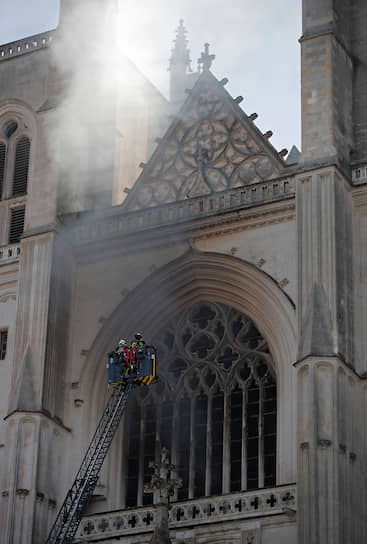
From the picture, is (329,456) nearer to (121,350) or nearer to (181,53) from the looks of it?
(121,350)

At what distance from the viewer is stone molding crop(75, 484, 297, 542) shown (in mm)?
26906

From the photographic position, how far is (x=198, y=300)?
31016mm

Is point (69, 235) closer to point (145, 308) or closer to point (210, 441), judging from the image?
point (145, 308)

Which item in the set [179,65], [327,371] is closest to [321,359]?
[327,371]

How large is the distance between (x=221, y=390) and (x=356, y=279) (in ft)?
12.1

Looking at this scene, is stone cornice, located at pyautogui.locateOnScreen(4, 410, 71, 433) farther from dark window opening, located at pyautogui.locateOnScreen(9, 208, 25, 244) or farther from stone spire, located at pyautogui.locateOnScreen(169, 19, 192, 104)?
stone spire, located at pyautogui.locateOnScreen(169, 19, 192, 104)

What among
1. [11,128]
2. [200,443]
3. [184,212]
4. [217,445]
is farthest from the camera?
[11,128]

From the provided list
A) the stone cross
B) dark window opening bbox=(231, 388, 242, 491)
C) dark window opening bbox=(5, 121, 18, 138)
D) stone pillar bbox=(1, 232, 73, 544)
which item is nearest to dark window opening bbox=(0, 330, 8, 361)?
stone pillar bbox=(1, 232, 73, 544)

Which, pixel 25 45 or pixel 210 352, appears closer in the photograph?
pixel 210 352

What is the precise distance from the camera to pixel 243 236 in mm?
30250

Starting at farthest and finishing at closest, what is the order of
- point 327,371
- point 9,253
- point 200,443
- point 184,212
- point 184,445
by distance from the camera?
point 9,253 < point 184,212 < point 184,445 < point 200,443 < point 327,371

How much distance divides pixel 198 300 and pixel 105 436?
3675 millimetres

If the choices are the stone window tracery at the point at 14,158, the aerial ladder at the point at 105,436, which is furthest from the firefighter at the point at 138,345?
the stone window tracery at the point at 14,158

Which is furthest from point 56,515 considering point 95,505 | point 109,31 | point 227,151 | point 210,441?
point 109,31
